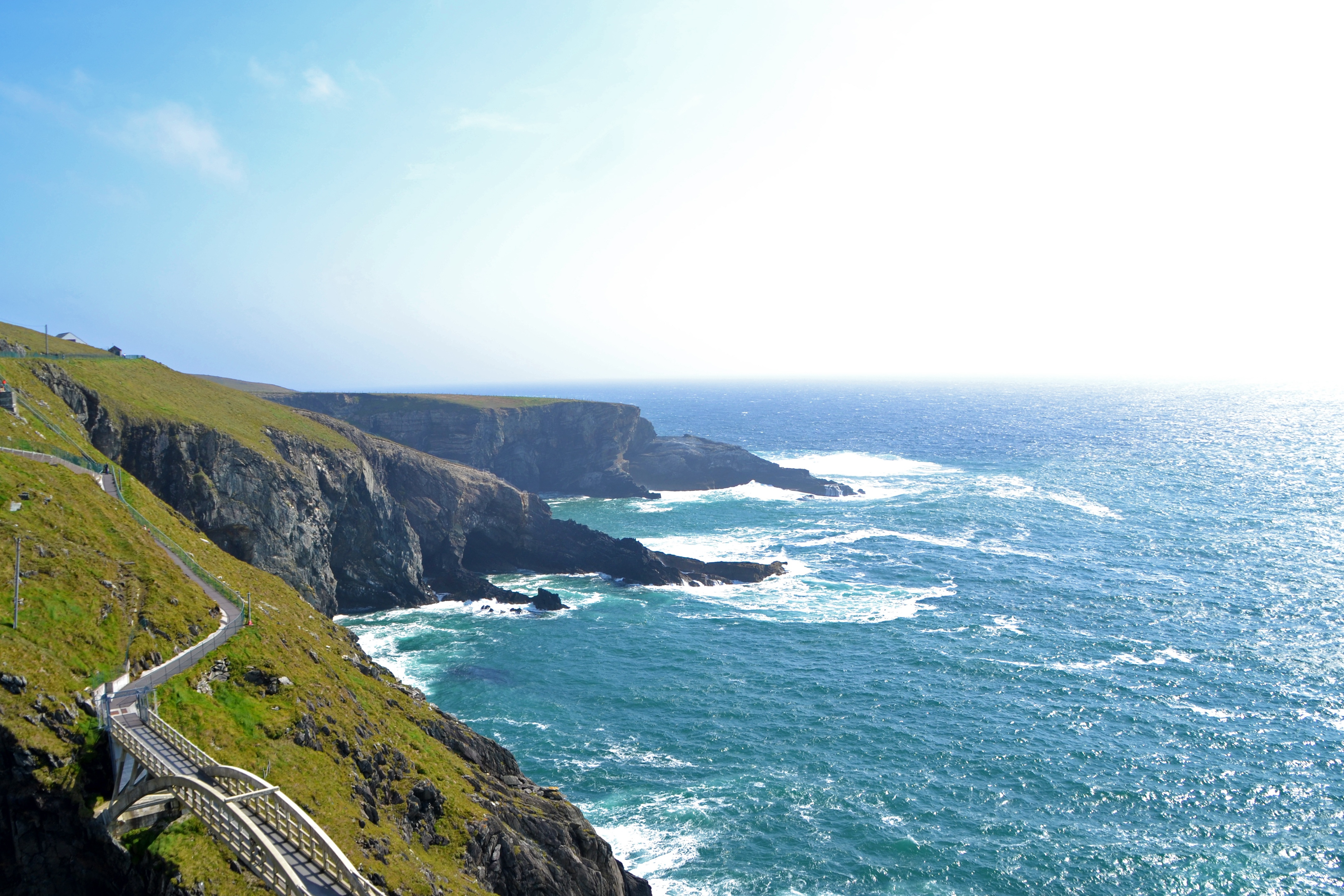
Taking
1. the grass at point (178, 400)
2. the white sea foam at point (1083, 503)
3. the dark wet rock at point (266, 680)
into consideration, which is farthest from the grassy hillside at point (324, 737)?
the white sea foam at point (1083, 503)

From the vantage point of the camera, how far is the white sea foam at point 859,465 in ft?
431

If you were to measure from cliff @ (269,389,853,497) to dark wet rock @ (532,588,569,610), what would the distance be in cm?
4783

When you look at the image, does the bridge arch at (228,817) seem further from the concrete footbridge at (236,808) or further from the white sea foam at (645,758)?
the white sea foam at (645,758)

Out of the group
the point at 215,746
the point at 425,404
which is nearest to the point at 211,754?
the point at 215,746

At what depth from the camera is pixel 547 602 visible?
216 ft

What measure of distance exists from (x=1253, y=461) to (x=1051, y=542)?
79.3 meters

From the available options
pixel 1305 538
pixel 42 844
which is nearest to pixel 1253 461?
pixel 1305 538

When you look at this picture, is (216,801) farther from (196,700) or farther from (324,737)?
(324,737)

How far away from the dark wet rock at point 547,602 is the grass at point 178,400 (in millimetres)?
23587

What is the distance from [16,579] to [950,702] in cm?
4559

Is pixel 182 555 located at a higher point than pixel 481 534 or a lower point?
higher

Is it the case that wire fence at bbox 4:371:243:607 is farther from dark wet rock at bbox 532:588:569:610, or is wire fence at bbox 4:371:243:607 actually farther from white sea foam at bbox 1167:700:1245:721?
white sea foam at bbox 1167:700:1245:721

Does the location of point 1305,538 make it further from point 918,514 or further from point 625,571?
point 625,571

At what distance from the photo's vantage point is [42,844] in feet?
57.9
